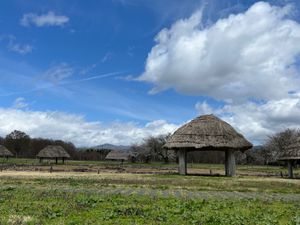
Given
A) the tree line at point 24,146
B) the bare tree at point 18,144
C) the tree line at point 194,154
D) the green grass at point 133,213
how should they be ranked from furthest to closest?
the bare tree at point 18,144 < the tree line at point 24,146 < the tree line at point 194,154 < the green grass at point 133,213

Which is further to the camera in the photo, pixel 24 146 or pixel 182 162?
pixel 24 146

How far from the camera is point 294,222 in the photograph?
33.8 ft

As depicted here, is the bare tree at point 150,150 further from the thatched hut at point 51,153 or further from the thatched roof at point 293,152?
the thatched roof at point 293,152

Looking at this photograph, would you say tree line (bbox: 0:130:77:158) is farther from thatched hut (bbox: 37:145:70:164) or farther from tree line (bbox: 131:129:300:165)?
thatched hut (bbox: 37:145:70:164)

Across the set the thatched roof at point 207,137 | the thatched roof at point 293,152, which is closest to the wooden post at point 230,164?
the thatched roof at point 207,137

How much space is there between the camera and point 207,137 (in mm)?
39000

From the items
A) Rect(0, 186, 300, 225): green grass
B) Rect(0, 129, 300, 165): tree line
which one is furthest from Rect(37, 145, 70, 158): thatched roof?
Rect(0, 186, 300, 225): green grass

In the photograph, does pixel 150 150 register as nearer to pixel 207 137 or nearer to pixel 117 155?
pixel 117 155

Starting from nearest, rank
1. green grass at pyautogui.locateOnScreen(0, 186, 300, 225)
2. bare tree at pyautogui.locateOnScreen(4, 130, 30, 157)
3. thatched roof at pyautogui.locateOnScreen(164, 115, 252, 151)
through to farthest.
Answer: green grass at pyautogui.locateOnScreen(0, 186, 300, 225)
thatched roof at pyautogui.locateOnScreen(164, 115, 252, 151)
bare tree at pyautogui.locateOnScreen(4, 130, 30, 157)

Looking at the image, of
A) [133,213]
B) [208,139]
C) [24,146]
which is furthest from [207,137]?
[24,146]

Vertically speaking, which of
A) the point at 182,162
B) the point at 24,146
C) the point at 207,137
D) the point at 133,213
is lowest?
the point at 133,213

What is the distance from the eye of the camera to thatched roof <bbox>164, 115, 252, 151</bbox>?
38.2 m

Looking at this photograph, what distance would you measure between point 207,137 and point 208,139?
31 centimetres

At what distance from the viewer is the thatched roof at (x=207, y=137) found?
38.2m
